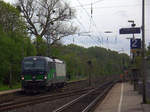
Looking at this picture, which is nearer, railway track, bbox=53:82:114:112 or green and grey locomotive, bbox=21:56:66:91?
railway track, bbox=53:82:114:112

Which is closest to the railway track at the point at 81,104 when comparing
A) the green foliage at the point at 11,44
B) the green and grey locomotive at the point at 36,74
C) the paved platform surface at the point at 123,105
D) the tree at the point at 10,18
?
the paved platform surface at the point at 123,105

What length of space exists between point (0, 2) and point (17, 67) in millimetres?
9551

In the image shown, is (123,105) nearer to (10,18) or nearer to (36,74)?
(36,74)

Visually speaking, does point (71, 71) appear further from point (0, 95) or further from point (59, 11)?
point (0, 95)

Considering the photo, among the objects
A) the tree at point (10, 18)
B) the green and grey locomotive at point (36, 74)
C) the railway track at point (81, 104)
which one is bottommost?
the railway track at point (81, 104)

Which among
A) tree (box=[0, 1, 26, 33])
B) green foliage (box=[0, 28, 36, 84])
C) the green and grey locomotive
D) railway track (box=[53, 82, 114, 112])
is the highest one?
tree (box=[0, 1, 26, 33])

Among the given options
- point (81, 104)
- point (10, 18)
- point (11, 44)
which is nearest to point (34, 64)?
point (11, 44)

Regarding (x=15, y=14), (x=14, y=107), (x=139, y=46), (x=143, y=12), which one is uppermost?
(x=15, y=14)

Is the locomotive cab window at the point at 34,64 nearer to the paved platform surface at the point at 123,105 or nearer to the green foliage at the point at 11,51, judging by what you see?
the green foliage at the point at 11,51

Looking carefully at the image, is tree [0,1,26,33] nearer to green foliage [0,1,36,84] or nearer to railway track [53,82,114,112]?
green foliage [0,1,36,84]

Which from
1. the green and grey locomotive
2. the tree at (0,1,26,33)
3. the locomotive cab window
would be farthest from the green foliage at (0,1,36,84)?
the green and grey locomotive

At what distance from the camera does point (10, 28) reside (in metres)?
39.7

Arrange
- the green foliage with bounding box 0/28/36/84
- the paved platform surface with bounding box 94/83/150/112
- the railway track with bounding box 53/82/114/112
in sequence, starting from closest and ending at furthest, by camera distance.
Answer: the paved platform surface with bounding box 94/83/150/112
the railway track with bounding box 53/82/114/112
the green foliage with bounding box 0/28/36/84

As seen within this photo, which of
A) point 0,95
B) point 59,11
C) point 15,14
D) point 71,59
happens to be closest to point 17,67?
point 15,14
